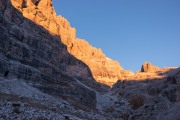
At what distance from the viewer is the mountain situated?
177 feet

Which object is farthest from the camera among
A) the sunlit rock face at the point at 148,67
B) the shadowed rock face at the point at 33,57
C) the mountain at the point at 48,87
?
the sunlit rock face at the point at 148,67

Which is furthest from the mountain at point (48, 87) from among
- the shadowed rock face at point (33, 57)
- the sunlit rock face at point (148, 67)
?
the sunlit rock face at point (148, 67)

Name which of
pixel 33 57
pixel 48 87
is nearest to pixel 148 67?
pixel 33 57

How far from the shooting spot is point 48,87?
74125 mm

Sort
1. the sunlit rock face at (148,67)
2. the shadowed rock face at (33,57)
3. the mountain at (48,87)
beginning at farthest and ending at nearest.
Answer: the sunlit rock face at (148,67)
the shadowed rock face at (33,57)
the mountain at (48,87)

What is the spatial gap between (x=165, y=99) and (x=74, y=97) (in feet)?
82.8

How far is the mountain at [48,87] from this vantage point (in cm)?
5397

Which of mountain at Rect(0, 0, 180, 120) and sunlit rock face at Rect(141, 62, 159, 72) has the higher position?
sunlit rock face at Rect(141, 62, 159, 72)

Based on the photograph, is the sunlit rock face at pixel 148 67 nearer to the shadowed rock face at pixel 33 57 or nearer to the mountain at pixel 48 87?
the mountain at pixel 48 87

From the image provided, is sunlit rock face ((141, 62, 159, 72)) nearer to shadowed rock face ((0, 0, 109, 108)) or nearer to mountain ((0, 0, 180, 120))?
mountain ((0, 0, 180, 120))

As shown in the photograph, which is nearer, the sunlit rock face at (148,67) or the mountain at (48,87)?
the mountain at (48,87)

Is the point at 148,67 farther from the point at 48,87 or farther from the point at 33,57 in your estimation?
the point at 48,87

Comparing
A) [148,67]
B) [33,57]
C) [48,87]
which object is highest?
[148,67]

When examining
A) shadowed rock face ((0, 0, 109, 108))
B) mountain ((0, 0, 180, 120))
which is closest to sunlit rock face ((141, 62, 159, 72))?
mountain ((0, 0, 180, 120))
